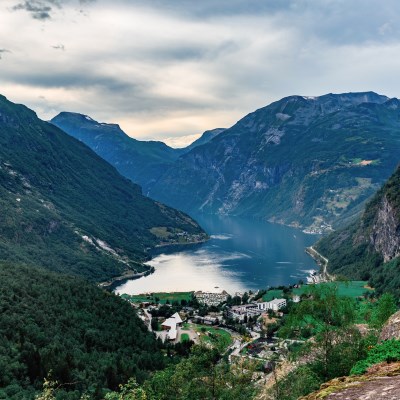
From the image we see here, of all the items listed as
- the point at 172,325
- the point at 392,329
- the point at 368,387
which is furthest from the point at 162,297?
the point at 368,387

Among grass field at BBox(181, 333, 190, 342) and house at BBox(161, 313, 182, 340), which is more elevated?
house at BBox(161, 313, 182, 340)

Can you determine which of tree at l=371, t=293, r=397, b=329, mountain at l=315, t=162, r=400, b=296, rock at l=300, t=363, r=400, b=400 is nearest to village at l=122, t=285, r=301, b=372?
mountain at l=315, t=162, r=400, b=296

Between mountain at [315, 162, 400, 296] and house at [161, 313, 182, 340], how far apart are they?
164 feet

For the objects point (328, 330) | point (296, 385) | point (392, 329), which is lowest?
point (296, 385)

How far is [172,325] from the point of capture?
9962 cm

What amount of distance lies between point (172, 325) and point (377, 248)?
97.6 meters

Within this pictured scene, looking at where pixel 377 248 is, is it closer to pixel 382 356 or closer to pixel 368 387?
pixel 382 356

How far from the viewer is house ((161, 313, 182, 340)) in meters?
Result: 92.0

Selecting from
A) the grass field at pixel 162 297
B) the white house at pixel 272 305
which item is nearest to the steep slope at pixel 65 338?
the grass field at pixel 162 297

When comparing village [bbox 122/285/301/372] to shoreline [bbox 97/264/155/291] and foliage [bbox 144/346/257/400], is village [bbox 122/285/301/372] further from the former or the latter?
foliage [bbox 144/346/257/400]

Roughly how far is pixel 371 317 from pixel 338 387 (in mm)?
22853

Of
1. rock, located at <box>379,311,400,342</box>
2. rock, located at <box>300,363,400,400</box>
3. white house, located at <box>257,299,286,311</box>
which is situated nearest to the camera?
rock, located at <box>300,363,400,400</box>

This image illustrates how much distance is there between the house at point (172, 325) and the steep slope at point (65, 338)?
560 centimetres

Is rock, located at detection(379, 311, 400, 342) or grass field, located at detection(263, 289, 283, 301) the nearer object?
rock, located at detection(379, 311, 400, 342)
